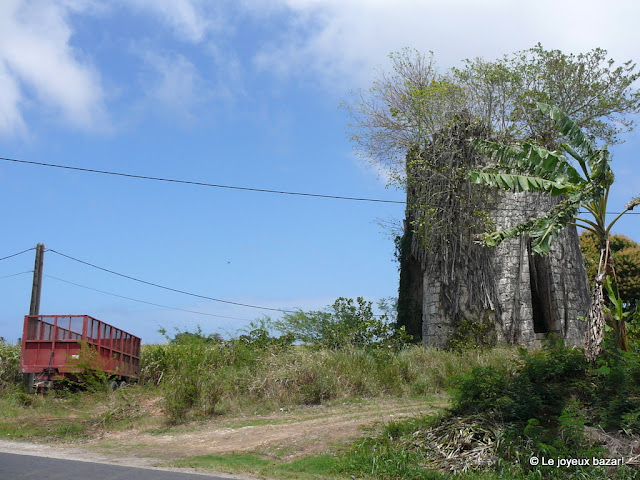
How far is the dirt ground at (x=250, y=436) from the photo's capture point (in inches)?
395

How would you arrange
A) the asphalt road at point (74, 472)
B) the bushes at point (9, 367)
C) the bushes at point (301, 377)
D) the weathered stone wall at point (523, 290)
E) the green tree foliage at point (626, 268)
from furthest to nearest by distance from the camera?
the green tree foliage at point (626, 268), the bushes at point (9, 367), the weathered stone wall at point (523, 290), the bushes at point (301, 377), the asphalt road at point (74, 472)

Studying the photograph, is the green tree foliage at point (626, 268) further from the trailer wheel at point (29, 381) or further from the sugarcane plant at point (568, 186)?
the trailer wheel at point (29, 381)

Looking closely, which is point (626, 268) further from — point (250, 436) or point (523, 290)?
point (250, 436)

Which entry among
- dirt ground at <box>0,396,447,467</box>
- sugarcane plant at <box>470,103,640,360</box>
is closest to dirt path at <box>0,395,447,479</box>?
dirt ground at <box>0,396,447,467</box>

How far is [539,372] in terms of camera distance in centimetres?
1021

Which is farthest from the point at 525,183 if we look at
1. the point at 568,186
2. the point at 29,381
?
the point at 29,381

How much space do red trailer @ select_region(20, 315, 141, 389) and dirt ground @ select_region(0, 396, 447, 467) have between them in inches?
186

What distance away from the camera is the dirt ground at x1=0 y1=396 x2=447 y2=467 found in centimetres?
1002

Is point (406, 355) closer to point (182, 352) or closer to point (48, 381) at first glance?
Result: point (182, 352)

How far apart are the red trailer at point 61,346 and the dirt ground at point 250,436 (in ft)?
15.5

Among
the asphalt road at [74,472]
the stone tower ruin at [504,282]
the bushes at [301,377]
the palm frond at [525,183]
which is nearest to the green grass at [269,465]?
the asphalt road at [74,472]

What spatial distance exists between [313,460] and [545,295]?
1294 centimetres

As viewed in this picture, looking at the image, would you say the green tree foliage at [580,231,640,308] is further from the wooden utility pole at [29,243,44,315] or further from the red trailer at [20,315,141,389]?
the wooden utility pole at [29,243,44,315]

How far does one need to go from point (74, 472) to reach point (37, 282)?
15.4 metres
